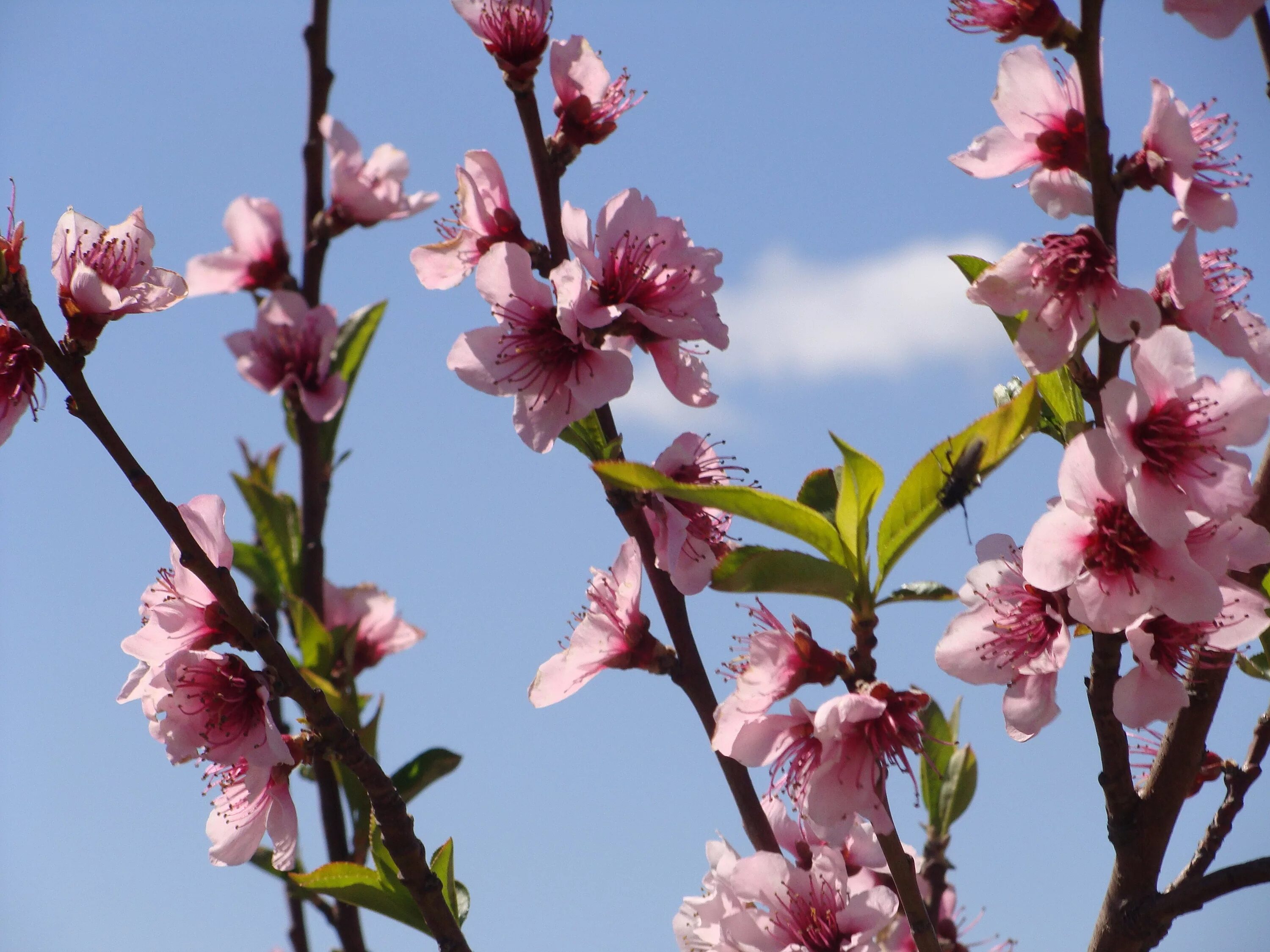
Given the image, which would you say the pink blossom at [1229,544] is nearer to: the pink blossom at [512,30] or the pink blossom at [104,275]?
the pink blossom at [512,30]

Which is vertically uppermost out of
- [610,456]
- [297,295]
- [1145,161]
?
[297,295]

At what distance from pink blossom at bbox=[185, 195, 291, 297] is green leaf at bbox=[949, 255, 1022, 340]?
6.43ft

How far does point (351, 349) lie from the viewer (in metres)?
2.54

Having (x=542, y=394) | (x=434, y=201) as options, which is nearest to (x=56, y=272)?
(x=542, y=394)

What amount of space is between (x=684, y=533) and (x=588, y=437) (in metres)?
0.15

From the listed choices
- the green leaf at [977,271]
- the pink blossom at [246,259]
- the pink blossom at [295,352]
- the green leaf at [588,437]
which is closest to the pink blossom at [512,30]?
the green leaf at [588,437]

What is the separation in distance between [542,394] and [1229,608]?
73 centimetres

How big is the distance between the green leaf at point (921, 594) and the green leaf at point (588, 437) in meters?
0.35

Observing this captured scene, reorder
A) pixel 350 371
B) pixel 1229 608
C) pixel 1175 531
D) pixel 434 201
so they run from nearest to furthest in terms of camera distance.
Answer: pixel 1175 531
pixel 1229 608
pixel 350 371
pixel 434 201

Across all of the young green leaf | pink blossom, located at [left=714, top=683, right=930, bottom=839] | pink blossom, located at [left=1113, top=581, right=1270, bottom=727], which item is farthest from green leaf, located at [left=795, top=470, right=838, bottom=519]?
pink blossom, located at [left=1113, top=581, right=1270, bottom=727]

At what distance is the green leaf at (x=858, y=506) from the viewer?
1.12 m

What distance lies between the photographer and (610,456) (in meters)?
1.23

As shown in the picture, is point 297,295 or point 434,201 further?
point 434,201

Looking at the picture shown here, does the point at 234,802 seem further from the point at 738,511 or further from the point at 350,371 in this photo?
the point at 350,371
